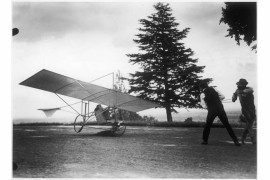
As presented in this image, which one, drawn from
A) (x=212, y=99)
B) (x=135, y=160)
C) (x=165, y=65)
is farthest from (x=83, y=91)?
(x=212, y=99)

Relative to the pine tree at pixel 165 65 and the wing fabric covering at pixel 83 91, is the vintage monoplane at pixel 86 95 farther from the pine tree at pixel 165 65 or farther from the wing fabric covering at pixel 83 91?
the pine tree at pixel 165 65

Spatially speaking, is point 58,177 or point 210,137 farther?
point 210,137

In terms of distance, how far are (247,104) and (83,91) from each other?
4.99 meters

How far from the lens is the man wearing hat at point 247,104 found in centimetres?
663

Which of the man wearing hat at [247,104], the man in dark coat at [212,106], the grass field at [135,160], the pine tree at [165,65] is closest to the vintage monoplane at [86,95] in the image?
the pine tree at [165,65]

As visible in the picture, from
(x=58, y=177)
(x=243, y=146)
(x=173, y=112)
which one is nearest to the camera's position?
(x=58, y=177)

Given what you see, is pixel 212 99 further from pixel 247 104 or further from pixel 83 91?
pixel 83 91

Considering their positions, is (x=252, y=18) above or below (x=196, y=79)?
above

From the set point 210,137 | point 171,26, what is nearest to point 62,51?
point 171,26

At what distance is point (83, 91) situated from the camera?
932 centimetres

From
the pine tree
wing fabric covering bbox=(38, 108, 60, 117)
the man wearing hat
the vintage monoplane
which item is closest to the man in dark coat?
the man wearing hat
